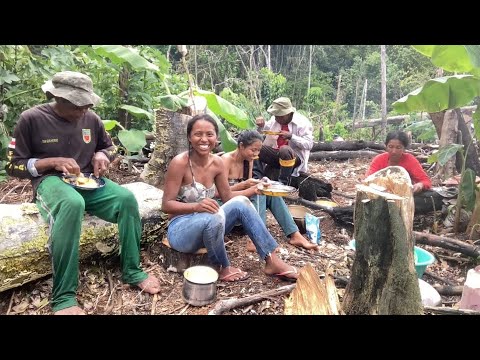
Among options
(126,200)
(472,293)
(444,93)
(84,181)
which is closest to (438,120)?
(444,93)

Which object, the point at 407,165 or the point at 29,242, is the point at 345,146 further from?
the point at 29,242

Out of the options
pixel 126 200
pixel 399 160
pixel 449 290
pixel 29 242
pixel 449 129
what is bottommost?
pixel 449 290

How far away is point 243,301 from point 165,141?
1.92m

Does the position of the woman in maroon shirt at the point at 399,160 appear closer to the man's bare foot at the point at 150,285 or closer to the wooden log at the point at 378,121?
the man's bare foot at the point at 150,285

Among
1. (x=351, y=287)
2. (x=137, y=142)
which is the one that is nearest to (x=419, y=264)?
(x=351, y=287)

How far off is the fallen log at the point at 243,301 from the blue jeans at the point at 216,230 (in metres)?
0.31

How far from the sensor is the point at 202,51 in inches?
462

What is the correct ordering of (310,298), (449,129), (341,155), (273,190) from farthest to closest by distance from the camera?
(341,155) < (449,129) < (273,190) < (310,298)

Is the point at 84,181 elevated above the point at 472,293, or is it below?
above

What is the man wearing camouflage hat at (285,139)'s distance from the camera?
4617 millimetres

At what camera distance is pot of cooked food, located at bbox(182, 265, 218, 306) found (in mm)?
2553

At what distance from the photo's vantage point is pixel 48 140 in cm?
267

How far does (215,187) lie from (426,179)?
2452 millimetres

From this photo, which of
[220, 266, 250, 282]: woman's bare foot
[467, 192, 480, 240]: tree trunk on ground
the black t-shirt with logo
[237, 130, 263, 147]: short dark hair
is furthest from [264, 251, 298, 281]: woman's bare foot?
[467, 192, 480, 240]: tree trunk on ground
